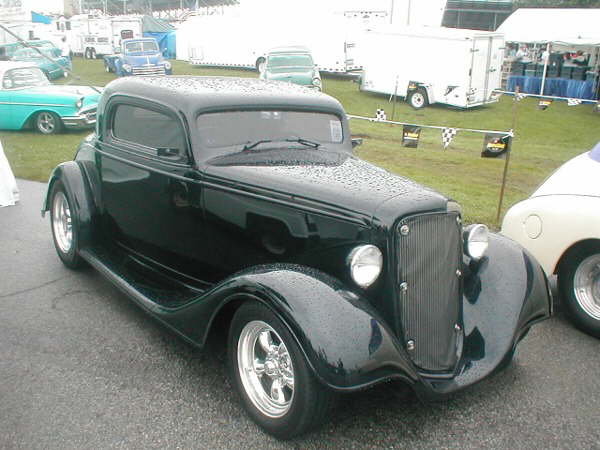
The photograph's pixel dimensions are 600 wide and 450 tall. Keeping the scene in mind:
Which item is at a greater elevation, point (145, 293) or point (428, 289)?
point (428, 289)

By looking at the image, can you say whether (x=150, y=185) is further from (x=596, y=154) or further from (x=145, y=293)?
(x=596, y=154)

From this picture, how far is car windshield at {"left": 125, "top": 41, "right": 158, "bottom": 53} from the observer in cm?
2712

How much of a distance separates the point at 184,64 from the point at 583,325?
1285 inches

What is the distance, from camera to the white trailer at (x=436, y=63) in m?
20.5

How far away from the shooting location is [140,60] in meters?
26.5

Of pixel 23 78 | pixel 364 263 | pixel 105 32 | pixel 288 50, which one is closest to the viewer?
pixel 364 263

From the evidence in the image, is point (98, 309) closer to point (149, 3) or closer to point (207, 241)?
point (207, 241)

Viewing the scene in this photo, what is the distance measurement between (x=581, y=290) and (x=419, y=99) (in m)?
17.7

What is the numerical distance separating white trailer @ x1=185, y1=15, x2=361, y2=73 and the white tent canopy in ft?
23.5

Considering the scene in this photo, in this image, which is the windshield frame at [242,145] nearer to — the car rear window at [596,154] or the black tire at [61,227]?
the black tire at [61,227]

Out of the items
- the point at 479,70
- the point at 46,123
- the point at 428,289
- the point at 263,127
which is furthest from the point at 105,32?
the point at 428,289

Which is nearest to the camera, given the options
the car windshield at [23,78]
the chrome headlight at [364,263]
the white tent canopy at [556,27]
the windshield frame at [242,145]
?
the chrome headlight at [364,263]

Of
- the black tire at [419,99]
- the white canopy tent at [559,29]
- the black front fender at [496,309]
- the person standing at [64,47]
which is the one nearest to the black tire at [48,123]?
the black front fender at [496,309]

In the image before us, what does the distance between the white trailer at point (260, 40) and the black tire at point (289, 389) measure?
74.7ft
